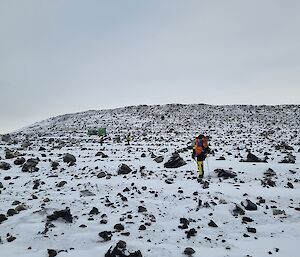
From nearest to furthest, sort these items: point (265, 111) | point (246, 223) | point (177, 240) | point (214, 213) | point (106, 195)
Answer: point (177, 240), point (246, 223), point (214, 213), point (106, 195), point (265, 111)

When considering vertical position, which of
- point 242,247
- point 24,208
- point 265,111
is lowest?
point 242,247

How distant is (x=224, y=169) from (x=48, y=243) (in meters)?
8.13

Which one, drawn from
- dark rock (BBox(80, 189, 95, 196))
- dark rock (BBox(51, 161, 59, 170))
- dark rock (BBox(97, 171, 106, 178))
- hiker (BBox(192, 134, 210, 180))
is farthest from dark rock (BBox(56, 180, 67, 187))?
hiker (BBox(192, 134, 210, 180))

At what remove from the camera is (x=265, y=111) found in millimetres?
53219

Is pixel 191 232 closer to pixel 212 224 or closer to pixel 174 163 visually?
pixel 212 224

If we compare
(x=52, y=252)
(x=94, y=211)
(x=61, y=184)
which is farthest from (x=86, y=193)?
(x=52, y=252)

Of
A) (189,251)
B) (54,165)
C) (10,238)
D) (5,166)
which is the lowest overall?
(189,251)

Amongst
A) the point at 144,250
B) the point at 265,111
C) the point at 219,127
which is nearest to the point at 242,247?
the point at 144,250

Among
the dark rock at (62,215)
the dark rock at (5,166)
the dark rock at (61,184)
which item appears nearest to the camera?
the dark rock at (62,215)

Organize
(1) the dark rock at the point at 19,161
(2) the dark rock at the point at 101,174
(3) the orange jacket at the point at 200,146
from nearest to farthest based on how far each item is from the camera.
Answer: (3) the orange jacket at the point at 200,146 < (2) the dark rock at the point at 101,174 < (1) the dark rock at the point at 19,161

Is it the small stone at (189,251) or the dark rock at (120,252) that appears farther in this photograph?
the small stone at (189,251)

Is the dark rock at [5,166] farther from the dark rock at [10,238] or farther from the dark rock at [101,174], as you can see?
the dark rock at [10,238]

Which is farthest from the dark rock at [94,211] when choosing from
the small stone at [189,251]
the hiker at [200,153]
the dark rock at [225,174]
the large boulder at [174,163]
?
the large boulder at [174,163]

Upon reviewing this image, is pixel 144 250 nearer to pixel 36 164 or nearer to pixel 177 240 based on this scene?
pixel 177 240
